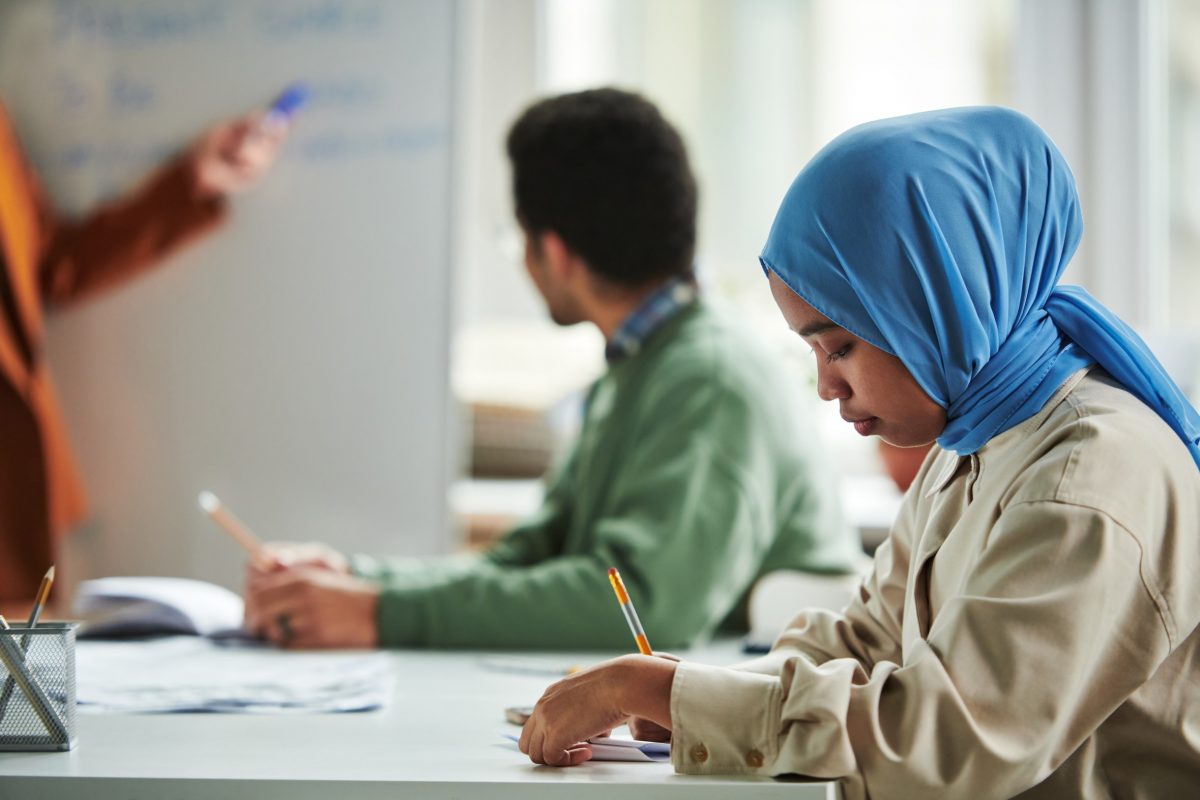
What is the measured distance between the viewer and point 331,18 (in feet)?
8.56

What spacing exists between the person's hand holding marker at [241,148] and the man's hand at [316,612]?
1.20m

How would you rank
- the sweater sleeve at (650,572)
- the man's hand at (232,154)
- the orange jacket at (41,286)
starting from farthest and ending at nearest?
the man's hand at (232,154) → the orange jacket at (41,286) → the sweater sleeve at (650,572)

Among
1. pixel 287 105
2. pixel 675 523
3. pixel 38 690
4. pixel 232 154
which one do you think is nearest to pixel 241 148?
pixel 232 154

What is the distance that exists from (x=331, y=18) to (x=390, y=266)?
1.60 feet

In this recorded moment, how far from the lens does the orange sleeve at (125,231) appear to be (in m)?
2.55

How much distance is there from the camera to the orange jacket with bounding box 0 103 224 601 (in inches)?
95.3

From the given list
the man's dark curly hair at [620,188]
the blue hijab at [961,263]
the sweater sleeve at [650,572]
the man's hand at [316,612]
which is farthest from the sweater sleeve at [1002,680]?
the man's dark curly hair at [620,188]

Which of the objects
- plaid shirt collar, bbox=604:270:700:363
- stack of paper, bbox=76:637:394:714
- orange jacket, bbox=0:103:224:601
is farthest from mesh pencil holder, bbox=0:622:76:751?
orange jacket, bbox=0:103:224:601

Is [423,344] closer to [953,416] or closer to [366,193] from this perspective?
[366,193]

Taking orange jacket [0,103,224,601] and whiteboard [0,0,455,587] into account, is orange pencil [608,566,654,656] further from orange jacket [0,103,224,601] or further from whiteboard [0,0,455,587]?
orange jacket [0,103,224,601]

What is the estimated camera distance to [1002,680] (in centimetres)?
81

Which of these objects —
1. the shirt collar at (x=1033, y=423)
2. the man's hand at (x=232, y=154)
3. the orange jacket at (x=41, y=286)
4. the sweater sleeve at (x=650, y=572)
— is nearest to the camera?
the shirt collar at (x=1033, y=423)

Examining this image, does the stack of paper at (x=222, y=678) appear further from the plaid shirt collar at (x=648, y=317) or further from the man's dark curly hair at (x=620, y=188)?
the man's dark curly hair at (x=620, y=188)

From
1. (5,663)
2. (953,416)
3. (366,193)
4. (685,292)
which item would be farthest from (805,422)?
(366,193)
